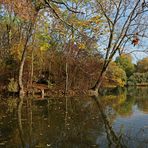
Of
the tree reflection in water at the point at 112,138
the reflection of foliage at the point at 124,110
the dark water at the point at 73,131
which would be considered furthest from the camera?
the reflection of foliage at the point at 124,110

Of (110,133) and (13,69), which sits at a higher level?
(13,69)

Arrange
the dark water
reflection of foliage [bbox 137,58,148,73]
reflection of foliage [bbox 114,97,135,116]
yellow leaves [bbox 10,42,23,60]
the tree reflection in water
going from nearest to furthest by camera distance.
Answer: the tree reflection in water → the dark water → reflection of foliage [bbox 114,97,135,116] → yellow leaves [bbox 10,42,23,60] → reflection of foliage [bbox 137,58,148,73]

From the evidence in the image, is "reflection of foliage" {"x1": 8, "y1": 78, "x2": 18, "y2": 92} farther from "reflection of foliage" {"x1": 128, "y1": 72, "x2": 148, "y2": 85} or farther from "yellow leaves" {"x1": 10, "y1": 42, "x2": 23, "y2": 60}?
"reflection of foliage" {"x1": 128, "y1": 72, "x2": 148, "y2": 85}

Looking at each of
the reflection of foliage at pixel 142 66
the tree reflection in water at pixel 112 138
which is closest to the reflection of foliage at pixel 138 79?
the reflection of foliage at pixel 142 66

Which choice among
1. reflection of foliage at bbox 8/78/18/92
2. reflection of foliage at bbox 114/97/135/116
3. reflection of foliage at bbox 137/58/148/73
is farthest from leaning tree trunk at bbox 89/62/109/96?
reflection of foliage at bbox 137/58/148/73

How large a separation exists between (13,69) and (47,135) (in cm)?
2055

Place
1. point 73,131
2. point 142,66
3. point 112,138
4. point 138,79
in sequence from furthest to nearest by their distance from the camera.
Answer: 1. point 142,66
2. point 138,79
3. point 73,131
4. point 112,138

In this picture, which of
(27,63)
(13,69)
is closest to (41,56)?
(27,63)

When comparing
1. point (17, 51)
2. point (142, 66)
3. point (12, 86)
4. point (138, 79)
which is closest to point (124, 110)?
point (12, 86)

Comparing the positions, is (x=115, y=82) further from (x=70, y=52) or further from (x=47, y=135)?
(x=47, y=135)

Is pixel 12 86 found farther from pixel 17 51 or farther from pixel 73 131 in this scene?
pixel 73 131

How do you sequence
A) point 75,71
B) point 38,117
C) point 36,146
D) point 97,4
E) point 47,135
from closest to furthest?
point 36,146 < point 47,135 < point 38,117 < point 97,4 < point 75,71

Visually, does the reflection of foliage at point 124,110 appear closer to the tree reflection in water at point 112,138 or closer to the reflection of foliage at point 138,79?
the tree reflection in water at point 112,138

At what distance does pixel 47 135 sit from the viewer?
9297 millimetres
